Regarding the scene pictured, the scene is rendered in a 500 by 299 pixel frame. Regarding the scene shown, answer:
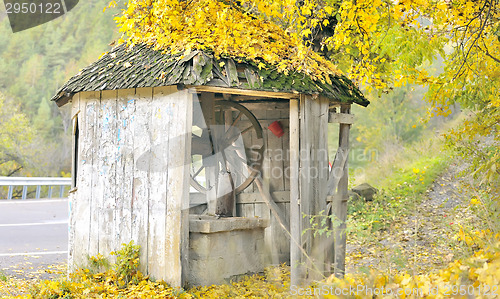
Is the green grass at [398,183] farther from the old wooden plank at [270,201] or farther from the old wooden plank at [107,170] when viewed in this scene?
the old wooden plank at [107,170]

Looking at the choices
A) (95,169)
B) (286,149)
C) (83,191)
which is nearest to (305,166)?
(286,149)

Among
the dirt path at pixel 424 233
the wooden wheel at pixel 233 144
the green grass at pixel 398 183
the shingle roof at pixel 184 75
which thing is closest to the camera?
the shingle roof at pixel 184 75

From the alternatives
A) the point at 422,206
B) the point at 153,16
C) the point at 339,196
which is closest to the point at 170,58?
the point at 153,16

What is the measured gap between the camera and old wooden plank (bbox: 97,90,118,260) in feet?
23.7

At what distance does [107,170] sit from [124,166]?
1.04 feet

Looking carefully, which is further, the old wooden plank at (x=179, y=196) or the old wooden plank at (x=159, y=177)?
the old wooden plank at (x=159, y=177)

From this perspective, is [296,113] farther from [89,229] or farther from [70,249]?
[70,249]

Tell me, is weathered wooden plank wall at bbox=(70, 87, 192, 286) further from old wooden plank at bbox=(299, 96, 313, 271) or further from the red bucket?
the red bucket

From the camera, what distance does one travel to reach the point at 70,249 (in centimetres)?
790

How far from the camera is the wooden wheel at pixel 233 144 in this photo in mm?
8398

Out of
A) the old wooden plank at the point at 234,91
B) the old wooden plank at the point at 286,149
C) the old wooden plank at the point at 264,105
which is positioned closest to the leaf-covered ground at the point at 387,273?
the old wooden plank at the point at 286,149

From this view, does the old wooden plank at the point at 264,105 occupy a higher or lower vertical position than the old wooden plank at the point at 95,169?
higher

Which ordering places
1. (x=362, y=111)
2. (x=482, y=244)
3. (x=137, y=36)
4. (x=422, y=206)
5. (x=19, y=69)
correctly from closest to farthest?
(x=482, y=244), (x=137, y=36), (x=422, y=206), (x=362, y=111), (x=19, y=69)

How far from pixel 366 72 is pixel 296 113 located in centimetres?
213
